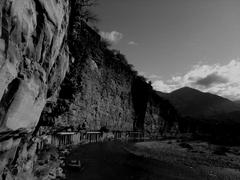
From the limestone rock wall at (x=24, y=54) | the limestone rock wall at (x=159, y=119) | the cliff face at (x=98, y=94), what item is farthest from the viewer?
the limestone rock wall at (x=159, y=119)

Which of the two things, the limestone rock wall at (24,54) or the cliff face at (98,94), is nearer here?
the limestone rock wall at (24,54)

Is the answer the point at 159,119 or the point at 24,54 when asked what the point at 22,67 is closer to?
the point at 24,54

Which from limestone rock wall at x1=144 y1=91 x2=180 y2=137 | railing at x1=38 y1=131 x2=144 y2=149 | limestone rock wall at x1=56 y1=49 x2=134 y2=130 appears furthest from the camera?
limestone rock wall at x1=144 y1=91 x2=180 y2=137

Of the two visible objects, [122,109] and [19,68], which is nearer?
[19,68]

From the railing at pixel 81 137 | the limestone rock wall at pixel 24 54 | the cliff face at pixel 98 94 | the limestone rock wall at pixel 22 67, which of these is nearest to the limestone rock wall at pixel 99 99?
the cliff face at pixel 98 94

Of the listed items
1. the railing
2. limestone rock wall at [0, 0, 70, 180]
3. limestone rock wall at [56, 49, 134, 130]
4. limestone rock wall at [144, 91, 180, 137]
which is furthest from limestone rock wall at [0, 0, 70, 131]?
limestone rock wall at [144, 91, 180, 137]

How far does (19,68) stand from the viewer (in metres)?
6.61

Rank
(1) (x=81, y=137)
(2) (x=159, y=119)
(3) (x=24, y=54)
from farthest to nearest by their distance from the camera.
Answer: (2) (x=159, y=119), (1) (x=81, y=137), (3) (x=24, y=54)

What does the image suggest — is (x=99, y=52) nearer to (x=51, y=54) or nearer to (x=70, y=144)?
(x=70, y=144)

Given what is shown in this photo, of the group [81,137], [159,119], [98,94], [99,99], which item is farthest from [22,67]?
[159,119]

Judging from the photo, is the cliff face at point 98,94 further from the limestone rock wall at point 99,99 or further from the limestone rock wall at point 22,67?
the limestone rock wall at point 22,67

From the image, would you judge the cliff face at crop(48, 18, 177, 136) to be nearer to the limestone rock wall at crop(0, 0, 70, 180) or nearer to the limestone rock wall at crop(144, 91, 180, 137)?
the limestone rock wall at crop(144, 91, 180, 137)

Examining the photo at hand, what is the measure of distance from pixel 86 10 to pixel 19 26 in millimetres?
15458

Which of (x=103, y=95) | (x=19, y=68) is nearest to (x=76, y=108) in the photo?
(x=103, y=95)
